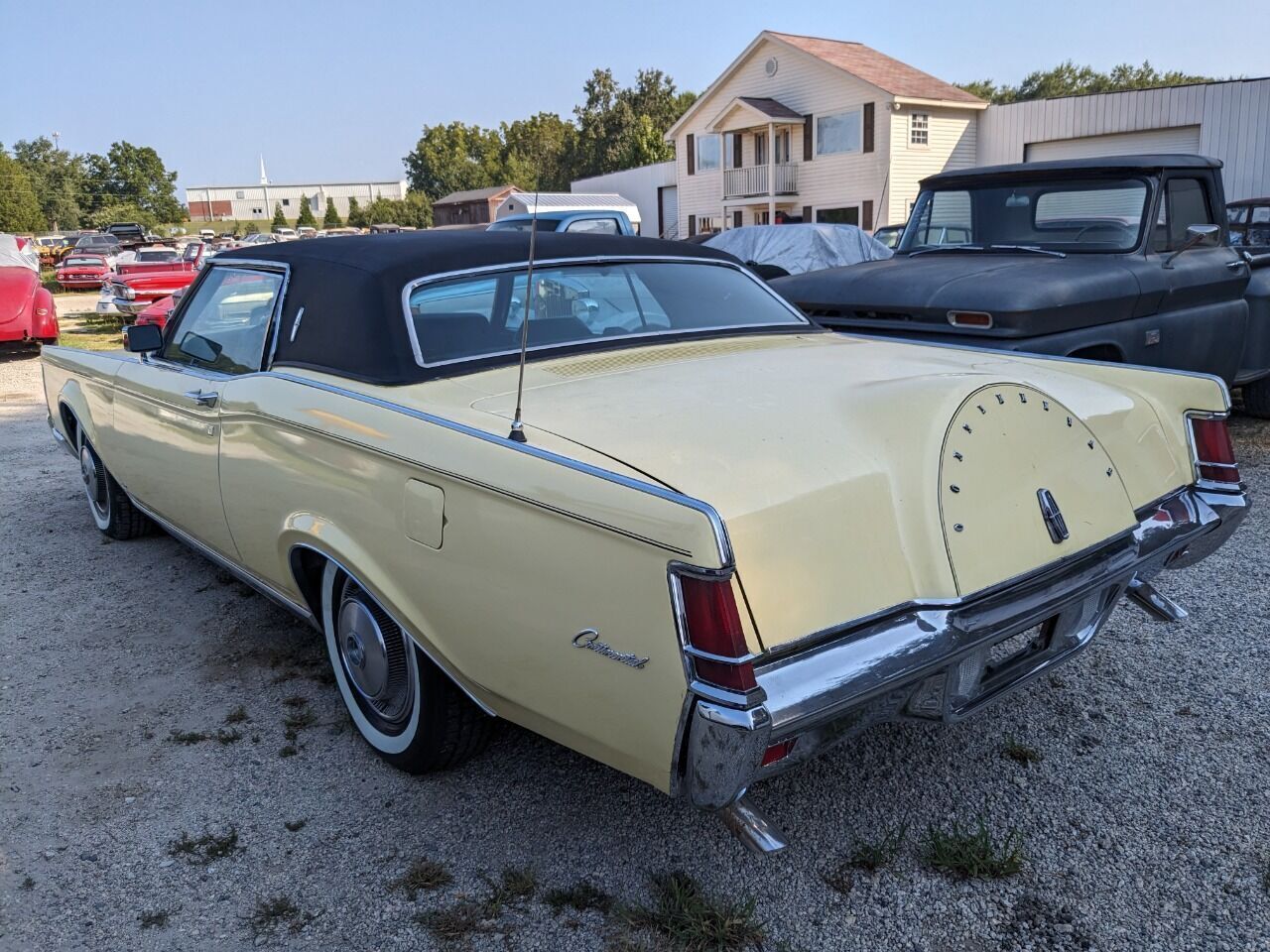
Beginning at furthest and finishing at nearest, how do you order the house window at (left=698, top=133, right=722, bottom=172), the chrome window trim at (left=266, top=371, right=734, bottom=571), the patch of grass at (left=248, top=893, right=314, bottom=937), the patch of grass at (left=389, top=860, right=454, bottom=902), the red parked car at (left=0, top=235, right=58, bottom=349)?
the house window at (left=698, top=133, right=722, bottom=172) < the red parked car at (left=0, top=235, right=58, bottom=349) < the patch of grass at (left=389, top=860, right=454, bottom=902) < the patch of grass at (left=248, top=893, right=314, bottom=937) < the chrome window trim at (left=266, top=371, right=734, bottom=571)

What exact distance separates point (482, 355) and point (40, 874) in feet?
5.86

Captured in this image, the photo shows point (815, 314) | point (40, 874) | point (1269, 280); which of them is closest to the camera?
point (40, 874)

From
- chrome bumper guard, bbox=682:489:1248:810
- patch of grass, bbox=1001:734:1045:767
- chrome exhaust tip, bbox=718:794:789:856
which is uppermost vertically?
chrome bumper guard, bbox=682:489:1248:810

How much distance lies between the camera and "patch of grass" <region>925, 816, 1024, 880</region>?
7.84 ft

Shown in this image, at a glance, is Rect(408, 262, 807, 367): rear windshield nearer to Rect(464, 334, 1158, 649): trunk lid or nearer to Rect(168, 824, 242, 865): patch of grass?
Rect(464, 334, 1158, 649): trunk lid

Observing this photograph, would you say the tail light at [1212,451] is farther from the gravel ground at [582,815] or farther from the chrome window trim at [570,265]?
the chrome window trim at [570,265]

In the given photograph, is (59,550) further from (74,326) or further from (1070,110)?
(1070,110)

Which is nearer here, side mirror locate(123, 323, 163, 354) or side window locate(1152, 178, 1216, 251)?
side mirror locate(123, 323, 163, 354)

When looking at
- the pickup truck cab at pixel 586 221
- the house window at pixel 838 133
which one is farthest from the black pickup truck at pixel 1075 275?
the house window at pixel 838 133

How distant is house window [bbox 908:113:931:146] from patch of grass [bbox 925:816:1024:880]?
27.9 metres

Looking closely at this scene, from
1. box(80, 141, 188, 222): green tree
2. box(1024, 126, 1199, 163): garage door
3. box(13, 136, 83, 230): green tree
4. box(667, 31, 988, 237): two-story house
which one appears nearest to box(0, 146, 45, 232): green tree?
box(13, 136, 83, 230): green tree

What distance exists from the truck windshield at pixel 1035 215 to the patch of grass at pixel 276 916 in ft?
16.9

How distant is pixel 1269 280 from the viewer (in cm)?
656

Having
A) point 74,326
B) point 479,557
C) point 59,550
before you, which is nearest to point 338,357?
point 479,557
